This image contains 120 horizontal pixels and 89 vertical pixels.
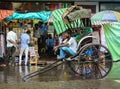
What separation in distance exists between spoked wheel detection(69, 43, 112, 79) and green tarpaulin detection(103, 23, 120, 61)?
23.2ft

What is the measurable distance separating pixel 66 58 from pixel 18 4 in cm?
Answer: 1139

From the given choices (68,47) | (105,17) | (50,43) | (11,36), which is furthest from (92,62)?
(50,43)

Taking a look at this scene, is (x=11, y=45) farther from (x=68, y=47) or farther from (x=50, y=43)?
(x=68, y=47)

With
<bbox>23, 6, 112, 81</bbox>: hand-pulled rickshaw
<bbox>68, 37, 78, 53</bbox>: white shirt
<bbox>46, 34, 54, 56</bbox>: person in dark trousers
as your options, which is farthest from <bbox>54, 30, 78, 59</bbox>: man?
<bbox>46, 34, 54, 56</bbox>: person in dark trousers

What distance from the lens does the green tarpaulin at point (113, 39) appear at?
19.7 metres

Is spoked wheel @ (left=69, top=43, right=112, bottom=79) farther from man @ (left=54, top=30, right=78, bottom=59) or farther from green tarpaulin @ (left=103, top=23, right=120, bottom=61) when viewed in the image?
green tarpaulin @ (left=103, top=23, right=120, bottom=61)

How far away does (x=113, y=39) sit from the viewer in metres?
19.8

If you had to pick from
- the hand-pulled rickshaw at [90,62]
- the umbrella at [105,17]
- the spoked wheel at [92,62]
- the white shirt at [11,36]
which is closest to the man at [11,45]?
the white shirt at [11,36]

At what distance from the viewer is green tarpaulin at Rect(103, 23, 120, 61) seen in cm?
1966

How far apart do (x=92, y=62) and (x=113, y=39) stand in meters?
7.79

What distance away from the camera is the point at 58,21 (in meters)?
19.1

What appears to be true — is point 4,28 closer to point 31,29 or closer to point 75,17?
point 31,29

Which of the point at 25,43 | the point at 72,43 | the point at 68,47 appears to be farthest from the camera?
the point at 25,43

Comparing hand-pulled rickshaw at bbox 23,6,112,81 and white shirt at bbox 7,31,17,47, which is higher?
white shirt at bbox 7,31,17,47
